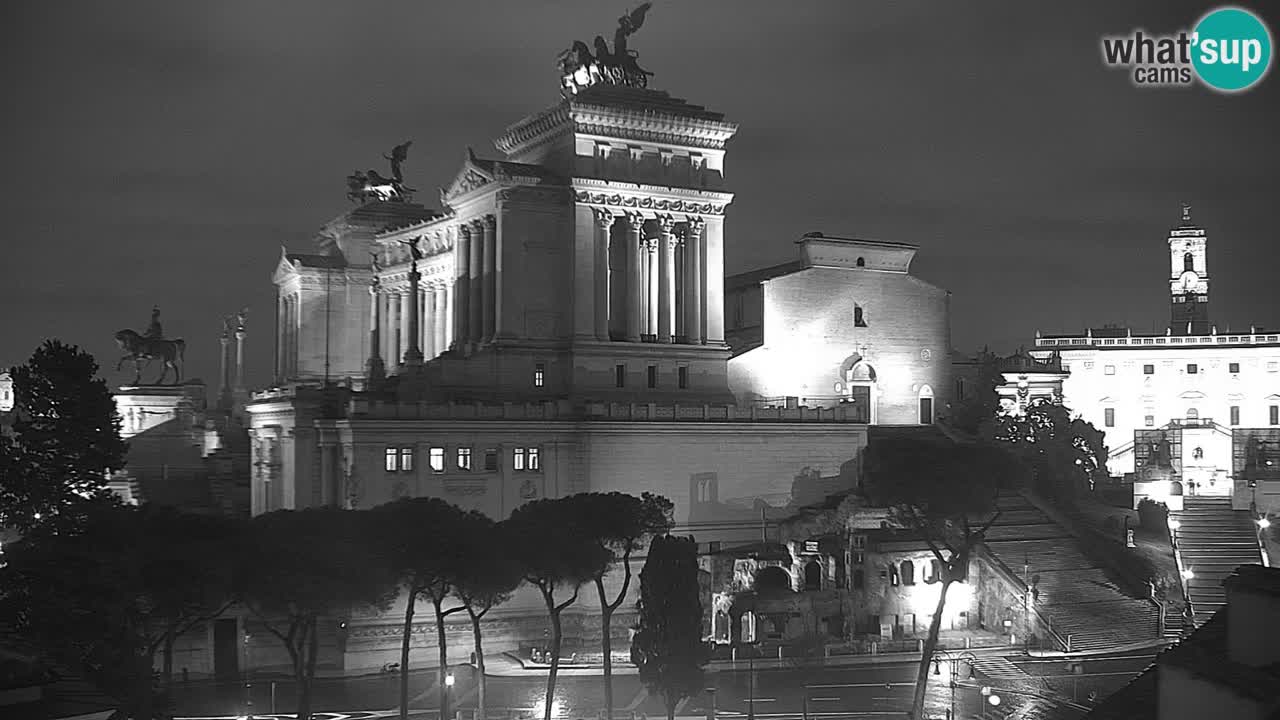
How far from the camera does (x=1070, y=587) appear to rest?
70.2 m

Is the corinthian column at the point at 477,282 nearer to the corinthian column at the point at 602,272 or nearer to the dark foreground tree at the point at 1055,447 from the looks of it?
the corinthian column at the point at 602,272

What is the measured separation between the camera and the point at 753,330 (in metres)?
90.4

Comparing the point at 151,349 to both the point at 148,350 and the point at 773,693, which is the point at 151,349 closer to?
the point at 148,350

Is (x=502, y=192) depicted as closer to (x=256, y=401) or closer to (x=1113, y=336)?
(x=256, y=401)

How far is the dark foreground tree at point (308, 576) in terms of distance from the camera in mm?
49938

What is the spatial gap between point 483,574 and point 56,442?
881 inches

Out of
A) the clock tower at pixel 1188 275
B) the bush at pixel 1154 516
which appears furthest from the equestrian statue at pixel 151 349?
the clock tower at pixel 1188 275

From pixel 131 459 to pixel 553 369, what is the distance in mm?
31957

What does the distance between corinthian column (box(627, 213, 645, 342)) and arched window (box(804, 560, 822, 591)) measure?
19.6 metres

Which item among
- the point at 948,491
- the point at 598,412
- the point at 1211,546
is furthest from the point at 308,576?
the point at 1211,546

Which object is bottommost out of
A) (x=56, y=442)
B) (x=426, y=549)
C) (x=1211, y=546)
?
(x=1211, y=546)

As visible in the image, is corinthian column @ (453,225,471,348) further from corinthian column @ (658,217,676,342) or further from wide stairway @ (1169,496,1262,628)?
wide stairway @ (1169,496,1262,628)

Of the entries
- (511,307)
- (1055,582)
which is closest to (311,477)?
(511,307)

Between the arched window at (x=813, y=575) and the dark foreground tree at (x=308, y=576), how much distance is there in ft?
78.8
